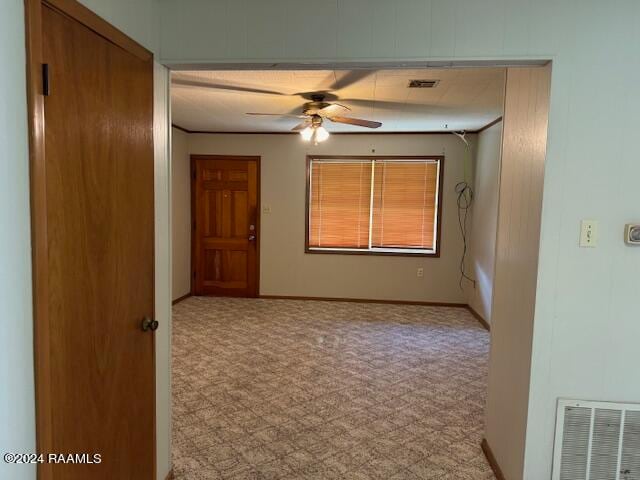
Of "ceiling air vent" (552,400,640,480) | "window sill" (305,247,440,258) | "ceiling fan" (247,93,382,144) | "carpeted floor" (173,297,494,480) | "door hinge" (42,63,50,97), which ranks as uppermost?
"ceiling fan" (247,93,382,144)

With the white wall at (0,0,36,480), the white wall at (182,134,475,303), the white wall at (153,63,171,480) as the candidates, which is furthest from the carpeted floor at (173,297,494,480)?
the white wall at (0,0,36,480)

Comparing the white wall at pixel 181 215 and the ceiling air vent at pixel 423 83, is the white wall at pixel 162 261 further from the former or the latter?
the white wall at pixel 181 215

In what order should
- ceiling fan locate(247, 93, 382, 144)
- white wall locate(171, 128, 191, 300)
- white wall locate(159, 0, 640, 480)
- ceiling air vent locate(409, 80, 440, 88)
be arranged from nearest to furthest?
white wall locate(159, 0, 640, 480), ceiling air vent locate(409, 80, 440, 88), ceiling fan locate(247, 93, 382, 144), white wall locate(171, 128, 191, 300)

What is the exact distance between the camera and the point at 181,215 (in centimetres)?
562

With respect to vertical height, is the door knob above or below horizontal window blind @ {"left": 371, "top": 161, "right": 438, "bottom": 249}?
below

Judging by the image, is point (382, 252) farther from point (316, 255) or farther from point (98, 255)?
point (98, 255)

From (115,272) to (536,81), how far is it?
2.04 metres

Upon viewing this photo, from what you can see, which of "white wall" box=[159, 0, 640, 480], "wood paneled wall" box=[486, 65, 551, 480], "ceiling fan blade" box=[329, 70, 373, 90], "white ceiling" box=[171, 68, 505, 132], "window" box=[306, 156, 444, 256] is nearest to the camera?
"white wall" box=[159, 0, 640, 480]

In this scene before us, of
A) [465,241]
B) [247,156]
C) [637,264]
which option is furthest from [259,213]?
[637,264]

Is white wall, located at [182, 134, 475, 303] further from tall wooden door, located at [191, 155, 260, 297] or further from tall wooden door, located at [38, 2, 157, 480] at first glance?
tall wooden door, located at [38, 2, 157, 480]

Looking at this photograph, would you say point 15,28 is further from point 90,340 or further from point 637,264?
point 637,264

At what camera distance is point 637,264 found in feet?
5.57

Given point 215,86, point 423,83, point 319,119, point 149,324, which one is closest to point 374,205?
point 319,119

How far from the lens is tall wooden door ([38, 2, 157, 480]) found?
1213mm
